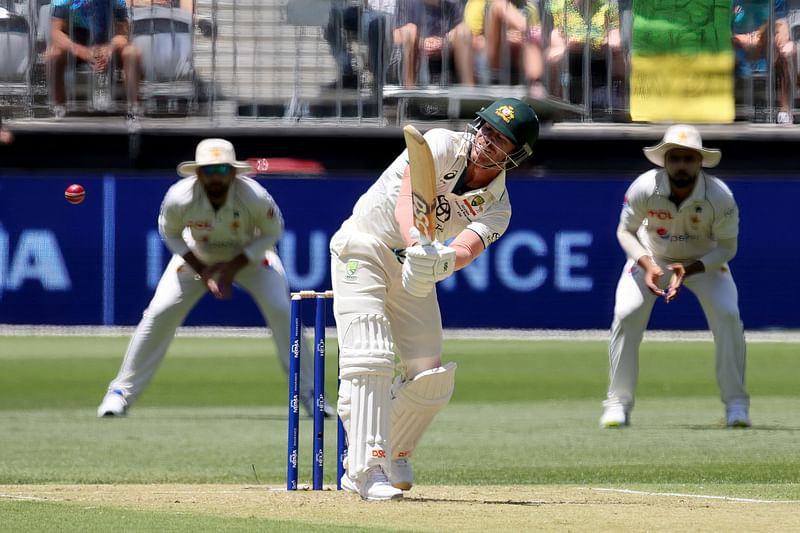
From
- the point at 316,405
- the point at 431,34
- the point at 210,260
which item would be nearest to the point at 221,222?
the point at 210,260

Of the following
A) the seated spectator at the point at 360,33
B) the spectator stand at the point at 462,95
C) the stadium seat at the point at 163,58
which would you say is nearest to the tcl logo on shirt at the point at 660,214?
the spectator stand at the point at 462,95

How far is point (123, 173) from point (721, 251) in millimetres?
8287

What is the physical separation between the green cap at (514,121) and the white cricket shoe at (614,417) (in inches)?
151

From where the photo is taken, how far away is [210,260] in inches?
393

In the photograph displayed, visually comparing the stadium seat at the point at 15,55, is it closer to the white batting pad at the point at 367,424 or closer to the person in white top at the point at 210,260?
the person in white top at the point at 210,260

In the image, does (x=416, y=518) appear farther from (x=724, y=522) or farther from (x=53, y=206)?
(x=53, y=206)

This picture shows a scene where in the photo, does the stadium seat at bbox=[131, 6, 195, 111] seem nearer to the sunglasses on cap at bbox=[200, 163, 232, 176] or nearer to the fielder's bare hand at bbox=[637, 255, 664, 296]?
the sunglasses on cap at bbox=[200, 163, 232, 176]

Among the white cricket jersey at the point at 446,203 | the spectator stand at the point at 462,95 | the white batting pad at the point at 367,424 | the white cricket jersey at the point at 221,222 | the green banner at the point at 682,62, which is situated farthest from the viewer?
the green banner at the point at 682,62

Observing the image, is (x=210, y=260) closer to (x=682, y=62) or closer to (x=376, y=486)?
(x=376, y=486)

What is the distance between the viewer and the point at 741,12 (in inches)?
658

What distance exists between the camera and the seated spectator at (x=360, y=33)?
16641mm

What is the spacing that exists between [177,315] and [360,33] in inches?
303

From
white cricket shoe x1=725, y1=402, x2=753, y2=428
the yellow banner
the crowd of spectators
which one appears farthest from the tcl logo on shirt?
the yellow banner

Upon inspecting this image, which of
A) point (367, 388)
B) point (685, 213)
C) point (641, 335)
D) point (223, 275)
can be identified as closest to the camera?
point (367, 388)
